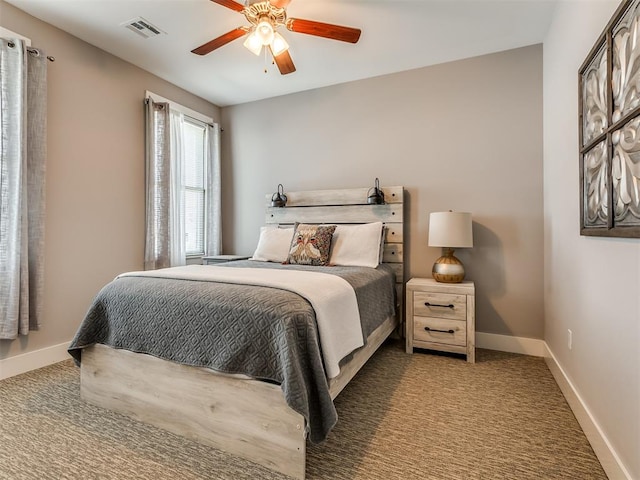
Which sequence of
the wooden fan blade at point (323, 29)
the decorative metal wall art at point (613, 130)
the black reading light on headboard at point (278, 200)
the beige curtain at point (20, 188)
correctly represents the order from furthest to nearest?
the black reading light on headboard at point (278, 200) < the beige curtain at point (20, 188) < the wooden fan blade at point (323, 29) < the decorative metal wall art at point (613, 130)

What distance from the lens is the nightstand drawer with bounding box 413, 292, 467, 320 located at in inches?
105

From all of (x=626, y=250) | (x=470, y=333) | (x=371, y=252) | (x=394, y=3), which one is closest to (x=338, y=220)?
(x=371, y=252)

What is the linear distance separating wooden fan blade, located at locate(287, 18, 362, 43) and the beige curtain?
196cm

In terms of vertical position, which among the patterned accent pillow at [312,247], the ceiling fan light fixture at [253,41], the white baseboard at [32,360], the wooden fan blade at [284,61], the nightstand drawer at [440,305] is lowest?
the white baseboard at [32,360]

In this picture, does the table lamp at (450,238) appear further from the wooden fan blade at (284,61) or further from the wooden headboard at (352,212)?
the wooden fan blade at (284,61)

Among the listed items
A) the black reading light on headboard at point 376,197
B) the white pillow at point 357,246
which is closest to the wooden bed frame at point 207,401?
the white pillow at point 357,246

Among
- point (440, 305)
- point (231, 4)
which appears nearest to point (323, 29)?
point (231, 4)

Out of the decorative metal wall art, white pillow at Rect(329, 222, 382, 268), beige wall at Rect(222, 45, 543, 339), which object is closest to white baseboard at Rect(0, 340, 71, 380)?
white pillow at Rect(329, 222, 382, 268)

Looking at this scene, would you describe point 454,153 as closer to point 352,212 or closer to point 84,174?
point 352,212

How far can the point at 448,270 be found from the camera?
9.36ft

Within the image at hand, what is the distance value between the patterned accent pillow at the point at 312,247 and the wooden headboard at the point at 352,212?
46cm

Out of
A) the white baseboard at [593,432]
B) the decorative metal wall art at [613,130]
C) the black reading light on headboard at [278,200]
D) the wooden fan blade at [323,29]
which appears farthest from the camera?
the black reading light on headboard at [278,200]

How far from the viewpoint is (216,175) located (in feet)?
13.7

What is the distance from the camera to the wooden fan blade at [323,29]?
6.78 feet
